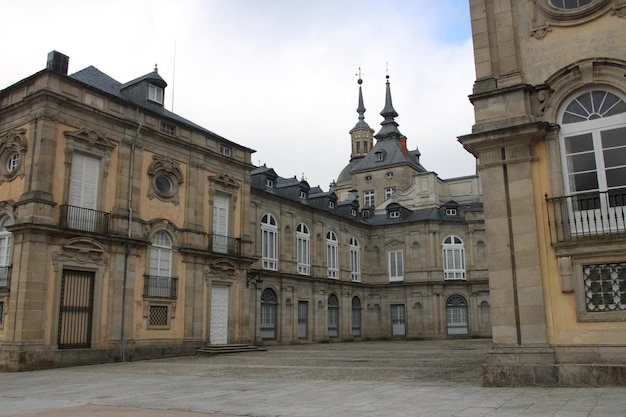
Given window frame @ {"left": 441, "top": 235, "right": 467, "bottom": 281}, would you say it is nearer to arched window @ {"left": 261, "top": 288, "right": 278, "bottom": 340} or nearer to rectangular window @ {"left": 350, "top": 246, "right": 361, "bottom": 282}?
rectangular window @ {"left": 350, "top": 246, "right": 361, "bottom": 282}

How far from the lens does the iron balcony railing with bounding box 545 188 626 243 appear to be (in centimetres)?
1070

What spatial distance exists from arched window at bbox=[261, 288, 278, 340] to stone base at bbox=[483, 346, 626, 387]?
22252 millimetres

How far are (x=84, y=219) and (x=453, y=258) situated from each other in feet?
92.4

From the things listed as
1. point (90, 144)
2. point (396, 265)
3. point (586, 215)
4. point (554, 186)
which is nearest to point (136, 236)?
point (90, 144)

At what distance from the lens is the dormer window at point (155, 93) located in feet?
81.3

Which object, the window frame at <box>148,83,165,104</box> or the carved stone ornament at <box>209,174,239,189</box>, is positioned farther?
the carved stone ornament at <box>209,174,239,189</box>

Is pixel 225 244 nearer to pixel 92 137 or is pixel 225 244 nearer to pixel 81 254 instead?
pixel 81 254

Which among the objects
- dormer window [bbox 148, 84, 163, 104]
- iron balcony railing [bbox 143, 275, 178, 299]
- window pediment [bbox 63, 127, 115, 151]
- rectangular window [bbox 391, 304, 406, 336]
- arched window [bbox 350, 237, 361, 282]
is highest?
dormer window [bbox 148, 84, 163, 104]

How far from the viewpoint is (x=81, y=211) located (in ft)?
66.0

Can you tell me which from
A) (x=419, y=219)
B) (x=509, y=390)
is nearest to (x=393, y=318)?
(x=419, y=219)

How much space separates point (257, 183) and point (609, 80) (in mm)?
24823

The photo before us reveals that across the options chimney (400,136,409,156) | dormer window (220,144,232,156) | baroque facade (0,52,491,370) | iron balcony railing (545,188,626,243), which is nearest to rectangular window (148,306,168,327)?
baroque facade (0,52,491,370)

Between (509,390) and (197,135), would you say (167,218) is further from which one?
(509,390)

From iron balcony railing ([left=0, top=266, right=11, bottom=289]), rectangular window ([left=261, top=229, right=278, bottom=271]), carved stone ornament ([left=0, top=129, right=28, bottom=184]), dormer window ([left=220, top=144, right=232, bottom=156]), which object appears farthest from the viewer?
rectangular window ([left=261, top=229, right=278, bottom=271])
